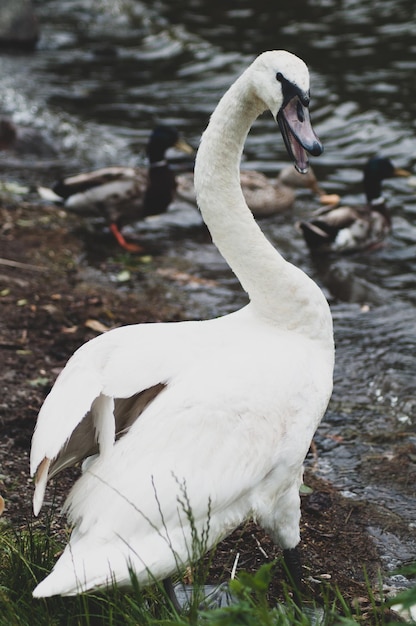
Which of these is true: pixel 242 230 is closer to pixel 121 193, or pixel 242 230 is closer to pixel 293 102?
pixel 293 102

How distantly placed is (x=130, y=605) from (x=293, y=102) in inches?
78.6

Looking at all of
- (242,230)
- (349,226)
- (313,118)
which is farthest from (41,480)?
(313,118)

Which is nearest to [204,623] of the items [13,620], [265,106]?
[13,620]

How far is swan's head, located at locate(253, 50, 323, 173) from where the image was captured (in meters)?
3.71

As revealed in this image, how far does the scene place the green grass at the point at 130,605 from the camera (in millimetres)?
2734

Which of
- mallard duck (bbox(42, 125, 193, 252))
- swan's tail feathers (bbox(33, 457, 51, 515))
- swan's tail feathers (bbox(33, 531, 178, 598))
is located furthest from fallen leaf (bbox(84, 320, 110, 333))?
swan's tail feathers (bbox(33, 531, 178, 598))

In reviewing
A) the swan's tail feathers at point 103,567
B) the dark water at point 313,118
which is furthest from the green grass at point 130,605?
the dark water at point 313,118

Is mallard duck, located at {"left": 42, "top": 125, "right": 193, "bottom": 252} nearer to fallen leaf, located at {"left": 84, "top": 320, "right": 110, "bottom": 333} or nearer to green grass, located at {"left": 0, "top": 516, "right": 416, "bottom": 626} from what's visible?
fallen leaf, located at {"left": 84, "top": 320, "right": 110, "bottom": 333}

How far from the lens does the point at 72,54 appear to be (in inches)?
645

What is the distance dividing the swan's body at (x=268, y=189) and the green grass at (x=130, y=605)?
6313 mm

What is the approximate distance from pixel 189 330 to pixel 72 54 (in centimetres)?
1357

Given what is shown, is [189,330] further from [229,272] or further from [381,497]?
[229,272]

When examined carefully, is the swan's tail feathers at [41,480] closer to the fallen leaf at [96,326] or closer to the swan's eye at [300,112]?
the swan's eye at [300,112]

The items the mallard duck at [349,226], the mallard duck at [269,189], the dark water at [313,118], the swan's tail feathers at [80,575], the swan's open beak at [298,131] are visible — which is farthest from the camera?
the mallard duck at [269,189]
